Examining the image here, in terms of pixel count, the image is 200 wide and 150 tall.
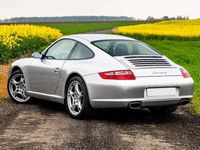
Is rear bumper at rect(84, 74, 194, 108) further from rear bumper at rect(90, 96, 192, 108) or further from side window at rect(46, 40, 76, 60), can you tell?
side window at rect(46, 40, 76, 60)

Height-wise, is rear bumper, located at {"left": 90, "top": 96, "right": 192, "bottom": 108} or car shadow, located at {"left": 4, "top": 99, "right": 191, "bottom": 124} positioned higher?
rear bumper, located at {"left": 90, "top": 96, "right": 192, "bottom": 108}

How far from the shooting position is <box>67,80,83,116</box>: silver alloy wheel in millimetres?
8273

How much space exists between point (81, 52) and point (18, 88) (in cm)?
190

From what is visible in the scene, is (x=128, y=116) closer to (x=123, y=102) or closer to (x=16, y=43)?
(x=123, y=102)

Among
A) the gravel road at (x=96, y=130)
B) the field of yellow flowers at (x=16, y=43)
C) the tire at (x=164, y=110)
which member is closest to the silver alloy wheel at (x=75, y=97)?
the gravel road at (x=96, y=130)

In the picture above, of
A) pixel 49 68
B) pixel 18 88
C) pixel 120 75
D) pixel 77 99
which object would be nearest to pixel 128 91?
pixel 120 75

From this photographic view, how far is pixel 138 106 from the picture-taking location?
7.85m

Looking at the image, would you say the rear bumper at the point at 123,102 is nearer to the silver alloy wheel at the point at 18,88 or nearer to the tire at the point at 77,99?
the tire at the point at 77,99

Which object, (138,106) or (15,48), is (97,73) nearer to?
(138,106)


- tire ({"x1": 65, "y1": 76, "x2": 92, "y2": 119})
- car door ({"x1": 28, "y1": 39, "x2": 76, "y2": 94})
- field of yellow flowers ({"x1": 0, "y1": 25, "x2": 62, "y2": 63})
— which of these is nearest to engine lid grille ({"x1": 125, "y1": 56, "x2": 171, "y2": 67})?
tire ({"x1": 65, "y1": 76, "x2": 92, "y2": 119})

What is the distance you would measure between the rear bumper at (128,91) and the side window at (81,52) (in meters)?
0.58

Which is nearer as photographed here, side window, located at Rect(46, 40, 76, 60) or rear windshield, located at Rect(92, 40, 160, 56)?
rear windshield, located at Rect(92, 40, 160, 56)

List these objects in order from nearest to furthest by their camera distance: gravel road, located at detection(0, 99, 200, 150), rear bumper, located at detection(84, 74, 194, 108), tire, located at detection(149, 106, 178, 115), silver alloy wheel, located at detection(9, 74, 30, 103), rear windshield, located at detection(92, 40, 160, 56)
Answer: gravel road, located at detection(0, 99, 200, 150) → rear bumper, located at detection(84, 74, 194, 108) → rear windshield, located at detection(92, 40, 160, 56) → tire, located at detection(149, 106, 178, 115) → silver alloy wheel, located at detection(9, 74, 30, 103)

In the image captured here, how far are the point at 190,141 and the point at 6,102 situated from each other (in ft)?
14.6
